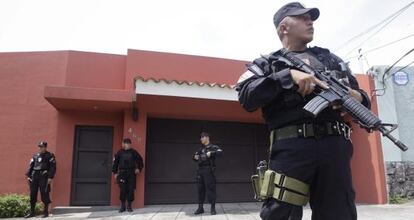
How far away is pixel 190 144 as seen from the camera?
9.41 meters

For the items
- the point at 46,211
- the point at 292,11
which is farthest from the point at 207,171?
the point at 292,11

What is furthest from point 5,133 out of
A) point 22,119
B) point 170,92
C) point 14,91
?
point 170,92

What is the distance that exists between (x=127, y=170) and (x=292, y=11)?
6460 mm

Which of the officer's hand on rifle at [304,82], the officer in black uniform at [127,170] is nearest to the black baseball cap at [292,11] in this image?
the officer's hand on rifle at [304,82]

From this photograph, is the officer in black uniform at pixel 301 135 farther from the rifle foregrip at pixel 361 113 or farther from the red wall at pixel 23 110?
the red wall at pixel 23 110

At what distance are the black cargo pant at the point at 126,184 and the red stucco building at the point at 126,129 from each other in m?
0.34

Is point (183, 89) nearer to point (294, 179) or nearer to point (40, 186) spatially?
point (40, 186)

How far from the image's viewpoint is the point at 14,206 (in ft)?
25.8

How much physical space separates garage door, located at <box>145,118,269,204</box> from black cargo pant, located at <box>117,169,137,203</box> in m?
0.88

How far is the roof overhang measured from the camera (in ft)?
25.1

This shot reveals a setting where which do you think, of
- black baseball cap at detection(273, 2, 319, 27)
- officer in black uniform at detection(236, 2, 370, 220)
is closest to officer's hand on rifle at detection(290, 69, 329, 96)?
officer in black uniform at detection(236, 2, 370, 220)

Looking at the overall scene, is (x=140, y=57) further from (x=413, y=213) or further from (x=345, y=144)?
(x=345, y=144)

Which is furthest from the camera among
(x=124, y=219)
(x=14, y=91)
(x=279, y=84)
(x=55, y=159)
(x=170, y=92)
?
(x=14, y=91)

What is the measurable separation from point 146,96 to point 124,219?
105 inches
